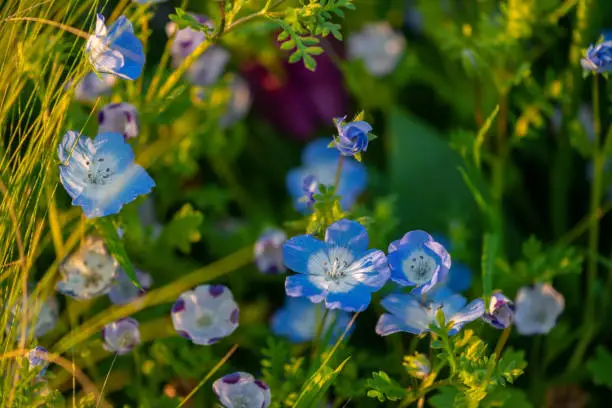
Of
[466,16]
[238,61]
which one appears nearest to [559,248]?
[466,16]

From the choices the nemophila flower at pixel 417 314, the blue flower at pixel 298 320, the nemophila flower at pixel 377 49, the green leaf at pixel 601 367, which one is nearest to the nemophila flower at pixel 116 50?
the nemophila flower at pixel 417 314

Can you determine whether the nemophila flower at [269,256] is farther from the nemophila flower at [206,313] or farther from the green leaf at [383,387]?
the green leaf at [383,387]

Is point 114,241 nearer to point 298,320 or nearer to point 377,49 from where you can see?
point 298,320

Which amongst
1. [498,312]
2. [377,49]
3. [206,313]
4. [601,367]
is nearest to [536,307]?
[601,367]

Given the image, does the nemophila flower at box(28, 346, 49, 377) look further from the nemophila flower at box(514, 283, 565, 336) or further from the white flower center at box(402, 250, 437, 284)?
the nemophila flower at box(514, 283, 565, 336)

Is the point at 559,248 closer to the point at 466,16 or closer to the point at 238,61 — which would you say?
the point at 466,16

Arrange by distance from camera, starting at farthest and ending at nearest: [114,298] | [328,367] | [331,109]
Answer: [331,109] < [114,298] < [328,367]
